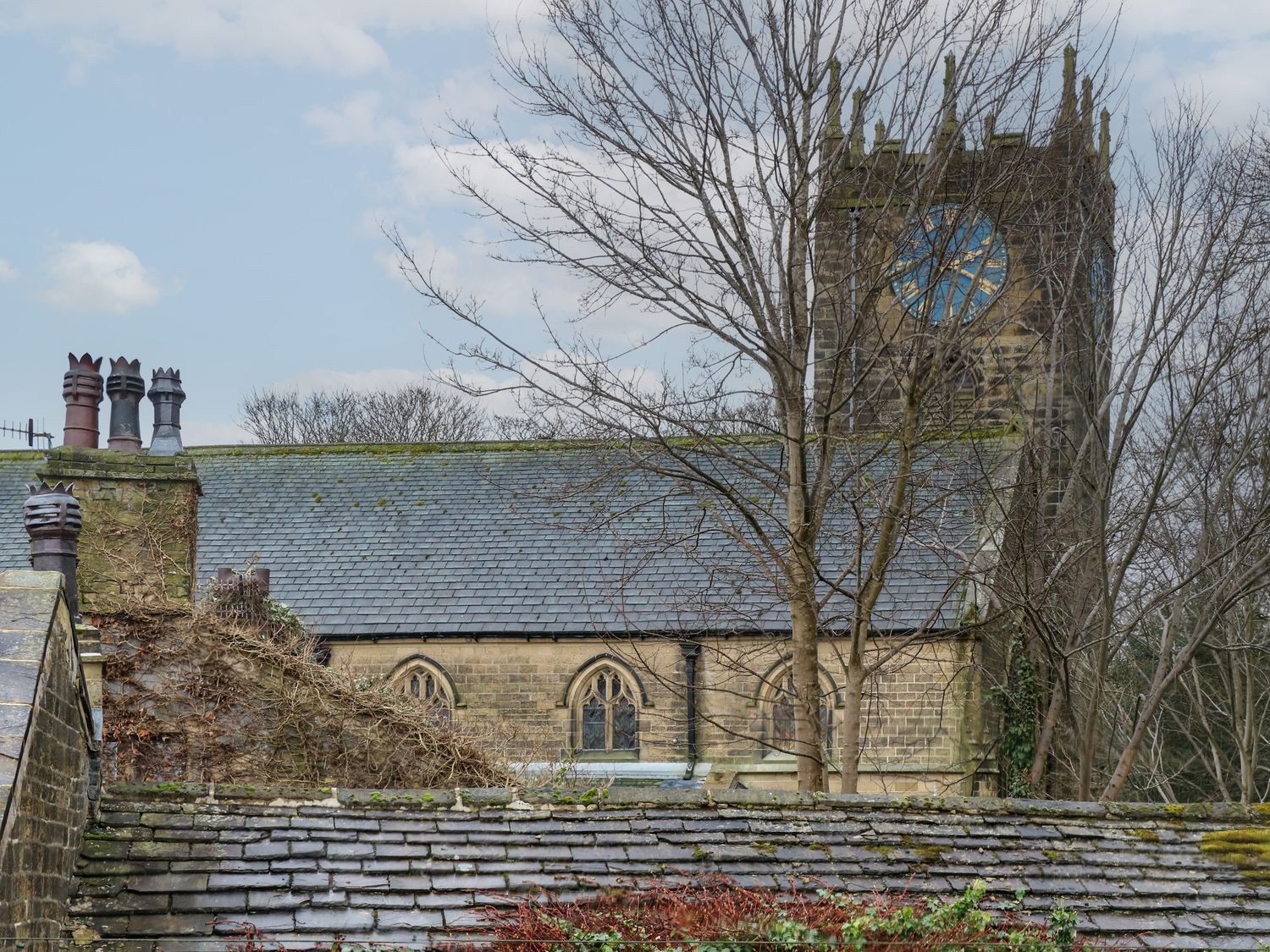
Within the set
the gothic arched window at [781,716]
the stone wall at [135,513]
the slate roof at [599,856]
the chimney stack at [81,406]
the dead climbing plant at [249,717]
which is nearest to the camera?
the slate roof at [599,856]

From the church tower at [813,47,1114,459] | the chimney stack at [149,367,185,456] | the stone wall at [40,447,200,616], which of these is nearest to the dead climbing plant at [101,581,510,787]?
the stone wall at [40,447,200,616]

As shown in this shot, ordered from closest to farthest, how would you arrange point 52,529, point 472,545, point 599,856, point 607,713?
1. point 599,856
2. point 52,529
3. point 607,713
4. point 472,545

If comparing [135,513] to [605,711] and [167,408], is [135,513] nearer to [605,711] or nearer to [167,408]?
[167,408]

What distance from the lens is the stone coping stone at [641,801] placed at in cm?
761

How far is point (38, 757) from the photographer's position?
5773mm

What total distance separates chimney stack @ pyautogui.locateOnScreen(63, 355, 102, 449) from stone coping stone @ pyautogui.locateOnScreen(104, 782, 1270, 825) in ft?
22.8

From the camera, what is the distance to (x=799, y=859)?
7.50 meters

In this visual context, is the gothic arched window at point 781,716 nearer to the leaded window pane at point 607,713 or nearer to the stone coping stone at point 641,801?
the leaded window pane at point 607,713

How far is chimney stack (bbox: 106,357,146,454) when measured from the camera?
12.9m

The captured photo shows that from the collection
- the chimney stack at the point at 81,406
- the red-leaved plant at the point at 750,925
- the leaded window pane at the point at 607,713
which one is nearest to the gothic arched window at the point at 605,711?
the leaded window pane at the point at 607,713

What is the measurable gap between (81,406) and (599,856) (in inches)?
342

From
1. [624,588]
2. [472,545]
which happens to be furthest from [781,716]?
[472,545]

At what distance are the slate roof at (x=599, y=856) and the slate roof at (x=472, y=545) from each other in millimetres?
11062

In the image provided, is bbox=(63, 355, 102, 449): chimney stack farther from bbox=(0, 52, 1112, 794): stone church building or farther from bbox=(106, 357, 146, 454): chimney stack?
bbox=(0, 52, 1112, 794): stone church building
